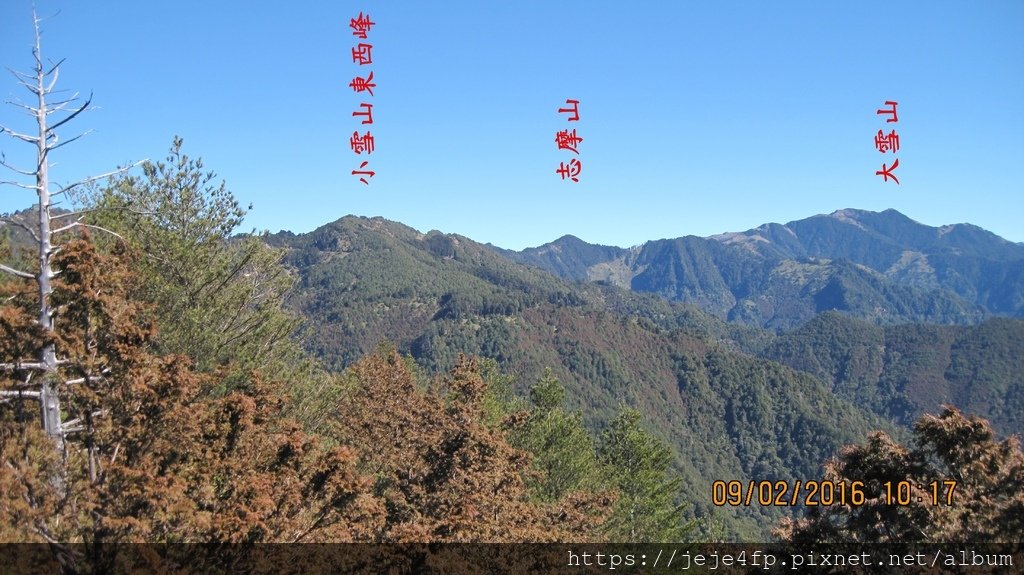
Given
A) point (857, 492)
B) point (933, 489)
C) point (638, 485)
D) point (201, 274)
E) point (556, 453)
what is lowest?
point (638, 485)

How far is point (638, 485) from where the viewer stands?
37.5 m

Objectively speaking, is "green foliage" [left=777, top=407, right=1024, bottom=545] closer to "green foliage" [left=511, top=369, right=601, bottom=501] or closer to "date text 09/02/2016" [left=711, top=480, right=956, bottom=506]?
"date text 09/02/2016" [left=711, top=480, right=956, bottom=506]

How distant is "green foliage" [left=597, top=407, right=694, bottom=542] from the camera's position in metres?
35.4

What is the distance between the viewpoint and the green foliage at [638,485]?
116 feet

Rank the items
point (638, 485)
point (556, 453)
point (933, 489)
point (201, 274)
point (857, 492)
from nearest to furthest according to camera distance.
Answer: point (933, 489) < point (857, 492) < point (201, 274) < point (556, 453) < point (638, 485)

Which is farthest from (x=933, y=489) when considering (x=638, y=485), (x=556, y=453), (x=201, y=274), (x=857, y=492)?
(x=638, y=485)

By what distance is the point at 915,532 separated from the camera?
1241 centimetres

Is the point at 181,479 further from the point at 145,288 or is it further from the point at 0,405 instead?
the point at 145,288

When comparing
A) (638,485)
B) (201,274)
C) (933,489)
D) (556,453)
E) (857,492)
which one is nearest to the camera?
(933,489)

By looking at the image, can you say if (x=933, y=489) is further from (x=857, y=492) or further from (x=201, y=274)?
(x=201, y=274)

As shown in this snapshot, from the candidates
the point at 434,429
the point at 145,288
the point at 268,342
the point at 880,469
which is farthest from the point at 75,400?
the point at 880,469

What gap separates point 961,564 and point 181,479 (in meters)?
13.8

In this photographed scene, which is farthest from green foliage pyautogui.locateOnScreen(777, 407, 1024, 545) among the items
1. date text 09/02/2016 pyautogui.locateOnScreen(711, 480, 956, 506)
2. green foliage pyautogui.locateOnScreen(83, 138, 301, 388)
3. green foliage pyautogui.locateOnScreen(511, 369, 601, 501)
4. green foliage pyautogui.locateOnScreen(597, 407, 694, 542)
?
green foliage pyautogui.locateOnScreen(597, 407, 694, 542)

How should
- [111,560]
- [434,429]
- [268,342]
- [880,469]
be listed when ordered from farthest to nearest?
1. [268,342]
2. [434,429]
3. [880,469]
4. [111,560]
